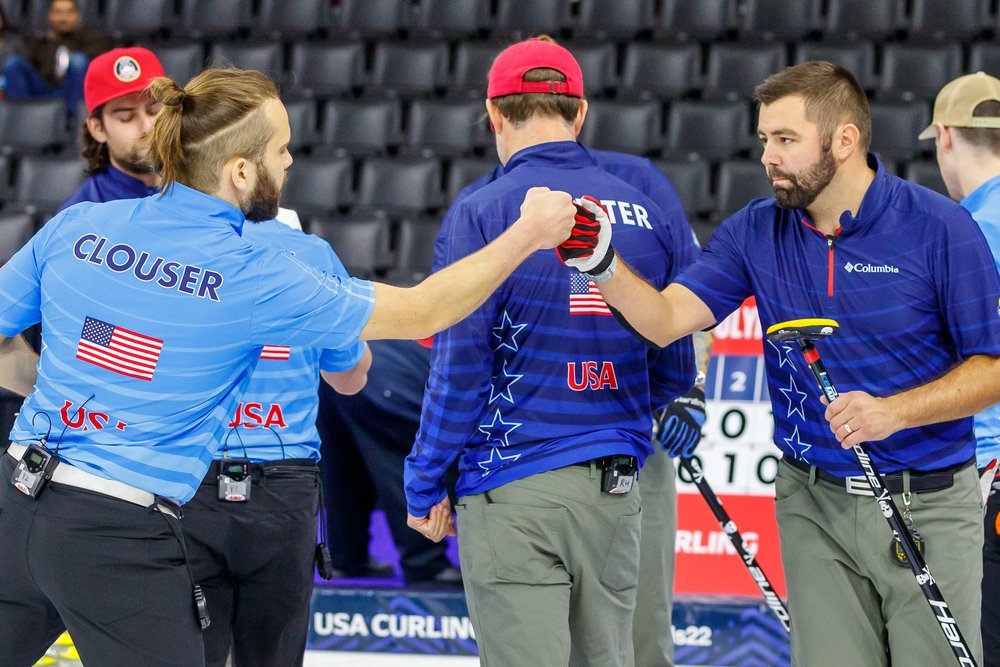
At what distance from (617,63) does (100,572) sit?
23.0 ft

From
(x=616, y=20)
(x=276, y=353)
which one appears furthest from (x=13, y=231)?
(x=616, y=20)

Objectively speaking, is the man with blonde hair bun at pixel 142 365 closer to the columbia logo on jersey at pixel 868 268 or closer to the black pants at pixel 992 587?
the columbia logo on jersey at pixel 868 268

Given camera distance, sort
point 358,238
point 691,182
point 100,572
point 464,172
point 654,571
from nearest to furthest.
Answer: point 100,572
point 654,571
point 358,238
point 691,182
point 464,172

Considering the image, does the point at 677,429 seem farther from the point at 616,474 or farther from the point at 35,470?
the point at 35,470

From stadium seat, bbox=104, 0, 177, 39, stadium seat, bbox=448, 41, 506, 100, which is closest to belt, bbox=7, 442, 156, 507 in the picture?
stadium seat, bbox=448, 41, 506, 100

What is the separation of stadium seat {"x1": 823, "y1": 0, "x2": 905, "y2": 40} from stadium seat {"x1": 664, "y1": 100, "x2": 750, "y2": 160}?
124 centimetres

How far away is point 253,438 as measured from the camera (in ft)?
10.1

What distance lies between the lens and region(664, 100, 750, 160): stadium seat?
7742 mm

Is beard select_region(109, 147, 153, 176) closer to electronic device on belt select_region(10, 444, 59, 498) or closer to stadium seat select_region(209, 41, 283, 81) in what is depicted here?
electronic device on belt select_region(10, 444, 59, 498)

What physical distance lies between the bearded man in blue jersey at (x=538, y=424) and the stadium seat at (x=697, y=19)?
6082 mm

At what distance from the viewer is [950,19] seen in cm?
838

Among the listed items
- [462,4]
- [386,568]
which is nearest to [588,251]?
[386,568]

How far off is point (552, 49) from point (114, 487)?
4.70 ft

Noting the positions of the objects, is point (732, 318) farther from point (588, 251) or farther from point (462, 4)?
point (462, 4)
